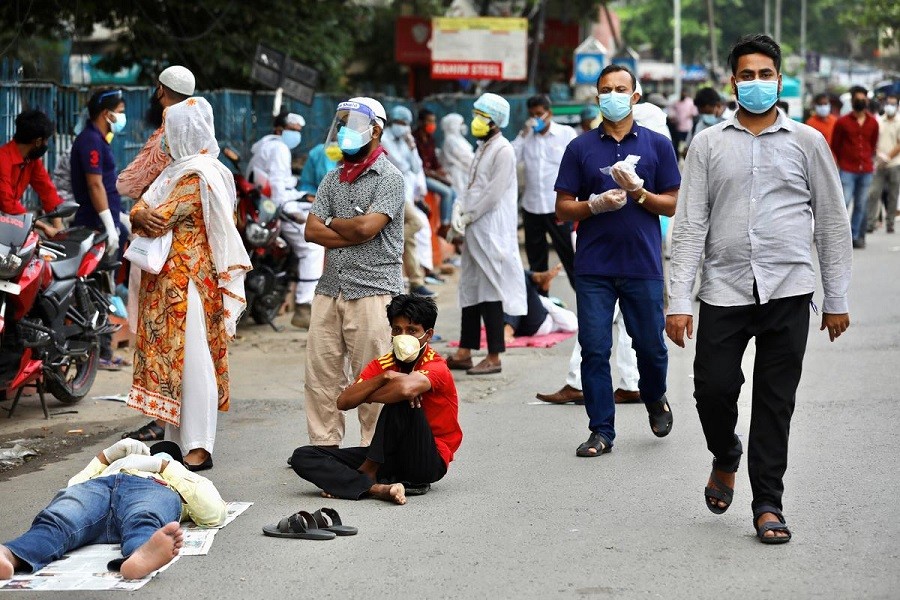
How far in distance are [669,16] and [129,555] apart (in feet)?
215

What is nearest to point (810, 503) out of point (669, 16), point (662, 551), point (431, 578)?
point (662, 551)

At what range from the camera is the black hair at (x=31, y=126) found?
30.7 ft

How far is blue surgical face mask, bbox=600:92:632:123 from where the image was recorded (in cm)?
713

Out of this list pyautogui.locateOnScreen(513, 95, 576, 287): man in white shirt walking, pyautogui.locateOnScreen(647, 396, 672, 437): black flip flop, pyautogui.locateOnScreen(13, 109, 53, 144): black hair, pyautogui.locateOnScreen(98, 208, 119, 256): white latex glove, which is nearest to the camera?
pyautogui.locateOnScreen(647, 396, 672, 437): black flip flop

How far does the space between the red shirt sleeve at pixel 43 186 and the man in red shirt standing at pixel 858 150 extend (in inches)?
457

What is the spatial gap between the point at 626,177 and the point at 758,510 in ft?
6.64

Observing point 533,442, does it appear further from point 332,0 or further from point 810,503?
point 332,0

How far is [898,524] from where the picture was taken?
5742 millimetres

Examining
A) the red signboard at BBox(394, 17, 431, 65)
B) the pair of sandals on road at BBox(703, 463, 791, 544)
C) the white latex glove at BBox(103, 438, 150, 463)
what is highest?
the red signboard at BBox(394, 17, 431, 65)

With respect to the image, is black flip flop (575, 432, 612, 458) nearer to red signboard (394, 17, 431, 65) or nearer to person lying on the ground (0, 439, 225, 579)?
person lying on the ground (0, 439, 225, 579)

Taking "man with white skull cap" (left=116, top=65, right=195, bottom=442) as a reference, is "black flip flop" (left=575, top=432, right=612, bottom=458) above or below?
below

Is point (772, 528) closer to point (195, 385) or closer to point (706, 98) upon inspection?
point (195, 385)

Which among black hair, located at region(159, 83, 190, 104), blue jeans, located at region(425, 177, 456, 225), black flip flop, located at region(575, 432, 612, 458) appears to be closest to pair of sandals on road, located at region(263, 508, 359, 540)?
black flip flop, located at region(575, 432, 612, 458)

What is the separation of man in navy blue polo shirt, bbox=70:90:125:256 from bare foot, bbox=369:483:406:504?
452 cm
